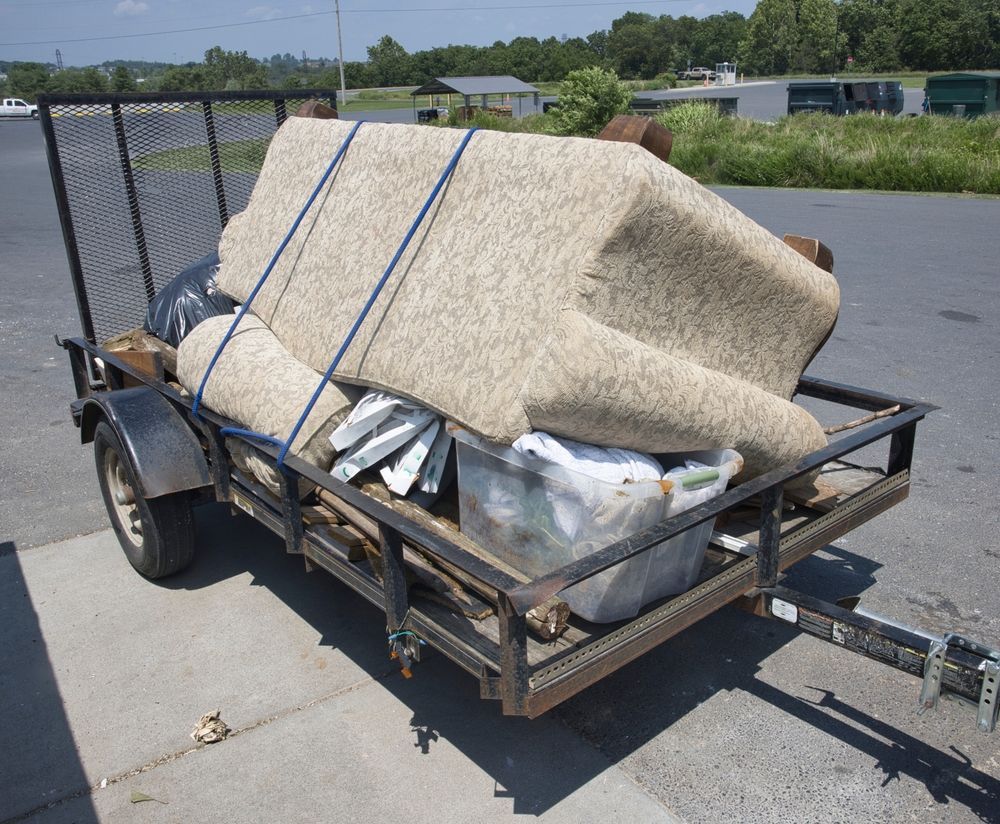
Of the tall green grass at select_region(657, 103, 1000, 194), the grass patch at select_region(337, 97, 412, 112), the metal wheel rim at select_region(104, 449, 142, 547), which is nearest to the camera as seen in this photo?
the metal wheel rim at select_region(104, 449, 142, 547)

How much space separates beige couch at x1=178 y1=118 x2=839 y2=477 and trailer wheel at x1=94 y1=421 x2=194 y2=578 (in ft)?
1.81

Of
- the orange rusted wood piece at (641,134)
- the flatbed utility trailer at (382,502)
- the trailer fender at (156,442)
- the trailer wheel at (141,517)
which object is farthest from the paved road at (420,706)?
the orange rusted wood piece at (641,134)

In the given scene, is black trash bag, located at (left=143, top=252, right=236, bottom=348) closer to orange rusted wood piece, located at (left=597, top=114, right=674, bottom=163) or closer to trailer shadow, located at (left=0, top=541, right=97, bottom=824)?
trailer shadow, located at (left=0, top=541, right=97, bottom=824)

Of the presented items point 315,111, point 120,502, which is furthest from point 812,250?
point 120,502

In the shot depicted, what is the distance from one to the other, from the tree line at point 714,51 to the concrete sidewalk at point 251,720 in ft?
228

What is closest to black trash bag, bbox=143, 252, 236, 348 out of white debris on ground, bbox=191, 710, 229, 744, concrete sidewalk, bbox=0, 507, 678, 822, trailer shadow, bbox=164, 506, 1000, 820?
concrete sidewalk, bbox=0, 507, 678, 822

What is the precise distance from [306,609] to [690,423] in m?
2.10

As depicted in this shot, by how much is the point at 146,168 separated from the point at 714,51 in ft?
385

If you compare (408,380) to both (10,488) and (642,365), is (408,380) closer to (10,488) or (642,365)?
(642,365)

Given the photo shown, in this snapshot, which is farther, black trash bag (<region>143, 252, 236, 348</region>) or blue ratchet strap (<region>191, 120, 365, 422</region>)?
black trash bag (<region>143, 252, 236, 348</region>)

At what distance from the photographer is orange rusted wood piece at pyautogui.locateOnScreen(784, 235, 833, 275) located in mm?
3732

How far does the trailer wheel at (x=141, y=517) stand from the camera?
412 centimetres

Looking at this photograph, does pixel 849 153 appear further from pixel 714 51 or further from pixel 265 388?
pixel 714 51

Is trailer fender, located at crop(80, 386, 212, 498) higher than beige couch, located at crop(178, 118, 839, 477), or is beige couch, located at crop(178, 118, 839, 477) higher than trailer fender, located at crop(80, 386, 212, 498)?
beige couch, located at crop(178, 118, 839, 477)
